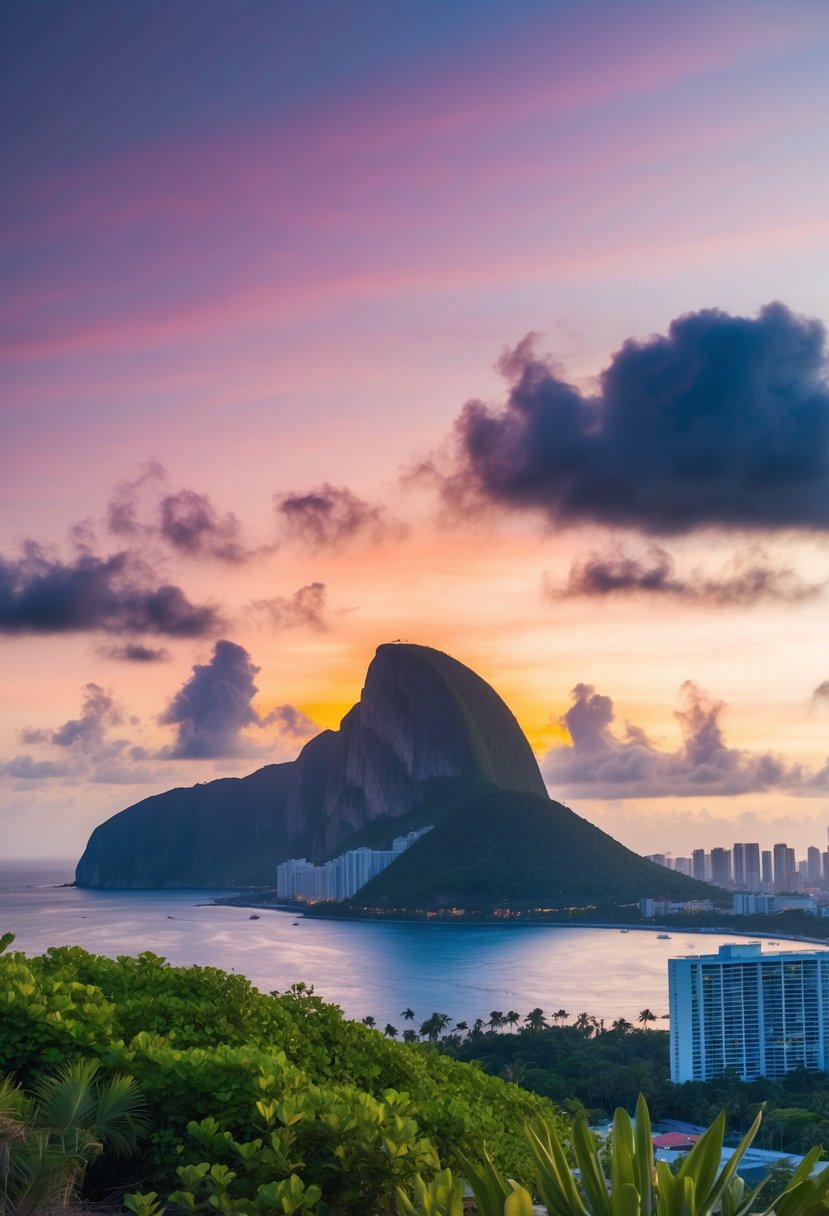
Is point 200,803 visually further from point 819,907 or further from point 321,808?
point 819,907

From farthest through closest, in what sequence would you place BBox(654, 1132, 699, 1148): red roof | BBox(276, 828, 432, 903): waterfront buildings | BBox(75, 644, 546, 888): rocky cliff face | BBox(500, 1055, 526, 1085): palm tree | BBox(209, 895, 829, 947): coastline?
1. BBox(75, 644, 546, 888): rocky cliff face
2. BBox(276, 828, 432, 903): waterfront buildings
3. BBox(209, 895, 829, 947): coastline
4. BBox(500, 1055, 526, 1085): palm tree
5. BBox(654, 1132, 699, 1148): red roof

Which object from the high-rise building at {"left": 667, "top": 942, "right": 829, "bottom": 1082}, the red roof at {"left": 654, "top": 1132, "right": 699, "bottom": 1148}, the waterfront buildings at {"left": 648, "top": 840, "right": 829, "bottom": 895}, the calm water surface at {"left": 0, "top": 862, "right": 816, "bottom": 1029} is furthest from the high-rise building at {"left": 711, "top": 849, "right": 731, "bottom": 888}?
the red roof at {"left": 654, "top": 1132, "right": 699, "bottom": 1148}

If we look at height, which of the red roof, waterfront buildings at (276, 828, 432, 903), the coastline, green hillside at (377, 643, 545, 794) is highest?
A: green hillside at (377, 643, 545, 794)

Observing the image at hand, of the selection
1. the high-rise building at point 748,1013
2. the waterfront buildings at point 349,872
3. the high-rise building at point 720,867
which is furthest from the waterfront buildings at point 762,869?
the high-rise building at point 748,1013

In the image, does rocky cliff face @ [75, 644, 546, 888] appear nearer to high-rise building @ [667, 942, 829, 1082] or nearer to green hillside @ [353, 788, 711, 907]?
green hillside @ [353, 788, 711, 907]

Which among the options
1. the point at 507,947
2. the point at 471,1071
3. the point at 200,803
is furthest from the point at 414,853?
the point at 471,1071

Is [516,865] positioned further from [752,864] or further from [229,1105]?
[229,1105]
